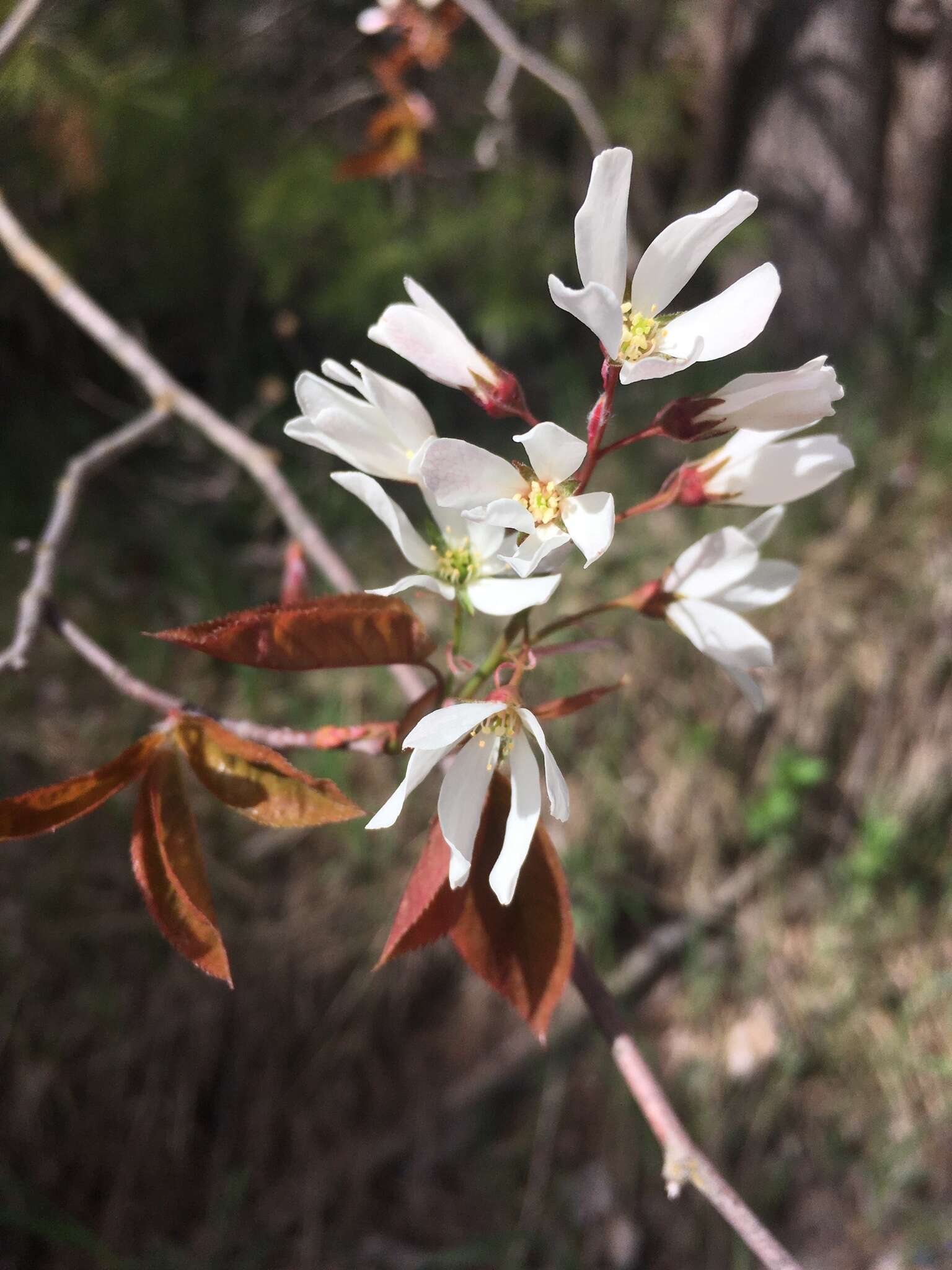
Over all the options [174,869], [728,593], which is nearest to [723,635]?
[728,593]

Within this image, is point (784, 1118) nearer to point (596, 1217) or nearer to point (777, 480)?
point (596, 1217)

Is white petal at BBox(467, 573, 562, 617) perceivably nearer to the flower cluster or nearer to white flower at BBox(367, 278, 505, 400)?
the flower cluster

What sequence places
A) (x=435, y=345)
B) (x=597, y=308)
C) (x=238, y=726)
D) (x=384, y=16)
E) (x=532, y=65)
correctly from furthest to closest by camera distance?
(x=384, y=16), (x=532, y=65), (x=238, y=726), (x=435, y=345), (x=597, y=308)

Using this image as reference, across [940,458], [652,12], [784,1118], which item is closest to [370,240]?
[652,12]

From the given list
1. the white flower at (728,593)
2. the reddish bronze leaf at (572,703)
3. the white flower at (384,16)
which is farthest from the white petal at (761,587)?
the white flower at (384,16)

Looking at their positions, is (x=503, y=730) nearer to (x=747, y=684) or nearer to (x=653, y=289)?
(x=747, y=684)

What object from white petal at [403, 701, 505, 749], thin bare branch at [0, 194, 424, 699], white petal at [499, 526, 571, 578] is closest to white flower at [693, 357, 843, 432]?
white petal at [499, 526, 571, 578]
